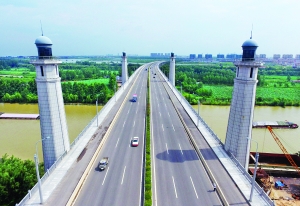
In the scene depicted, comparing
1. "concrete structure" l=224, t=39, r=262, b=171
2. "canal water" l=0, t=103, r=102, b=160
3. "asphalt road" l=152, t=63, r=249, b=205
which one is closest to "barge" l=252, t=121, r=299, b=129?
"asphalt road" l=152, t=63, r=249, b=205

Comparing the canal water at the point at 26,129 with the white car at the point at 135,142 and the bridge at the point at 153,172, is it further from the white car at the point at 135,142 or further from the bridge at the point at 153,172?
the white car at the point at 135,142

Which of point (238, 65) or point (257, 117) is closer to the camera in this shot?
point (238, 65)

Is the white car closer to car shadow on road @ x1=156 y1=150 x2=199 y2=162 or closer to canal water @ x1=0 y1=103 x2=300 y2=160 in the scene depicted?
car shadow on road @ x1=156 y1=150 x2=199 y2=162

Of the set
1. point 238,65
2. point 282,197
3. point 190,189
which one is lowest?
point 282,197

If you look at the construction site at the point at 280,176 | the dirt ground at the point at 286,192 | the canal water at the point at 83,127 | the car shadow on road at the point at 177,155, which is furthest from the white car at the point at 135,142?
the dirt ground at the point at 286,192

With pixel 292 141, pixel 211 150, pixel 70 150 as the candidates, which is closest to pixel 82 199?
pixel 70 150

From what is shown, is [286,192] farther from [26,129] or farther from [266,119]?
[26,129]

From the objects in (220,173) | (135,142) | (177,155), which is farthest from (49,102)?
(220,173)

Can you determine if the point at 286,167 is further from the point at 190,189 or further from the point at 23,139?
the point at 23,139
